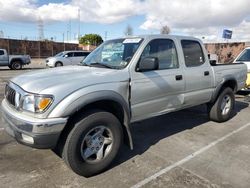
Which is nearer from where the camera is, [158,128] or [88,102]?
[88,102]

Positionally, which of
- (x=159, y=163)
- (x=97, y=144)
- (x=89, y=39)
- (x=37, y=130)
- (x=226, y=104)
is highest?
(x=89, y=39)

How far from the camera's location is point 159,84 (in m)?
4.32

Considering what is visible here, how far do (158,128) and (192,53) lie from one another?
5.50ft

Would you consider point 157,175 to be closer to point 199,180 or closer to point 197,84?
point 199,180

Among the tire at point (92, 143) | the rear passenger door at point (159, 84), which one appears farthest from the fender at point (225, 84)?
the tire at point (92, 143)

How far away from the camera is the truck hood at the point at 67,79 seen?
3.24 m

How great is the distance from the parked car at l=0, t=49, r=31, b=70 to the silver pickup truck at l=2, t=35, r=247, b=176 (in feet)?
64.3

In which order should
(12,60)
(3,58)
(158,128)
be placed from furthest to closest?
(12,60), (3,58), (158,128)

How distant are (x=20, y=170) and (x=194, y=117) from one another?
14.3 ft


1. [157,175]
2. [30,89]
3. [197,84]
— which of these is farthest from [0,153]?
[197,84]

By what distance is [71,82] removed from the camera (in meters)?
3.36

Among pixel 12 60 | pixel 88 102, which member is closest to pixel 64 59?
pixel 12 60

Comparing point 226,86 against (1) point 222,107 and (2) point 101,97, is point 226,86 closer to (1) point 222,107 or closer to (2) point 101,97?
(1) point 222,107

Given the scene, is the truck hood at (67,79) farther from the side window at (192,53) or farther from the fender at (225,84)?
the fender at (225,84)
